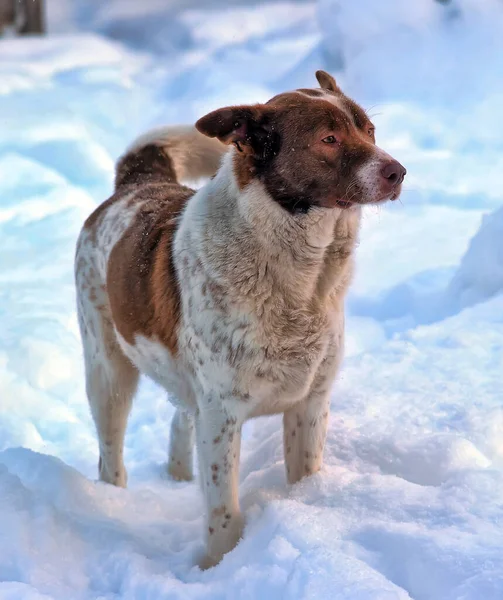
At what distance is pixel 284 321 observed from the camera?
2.63m

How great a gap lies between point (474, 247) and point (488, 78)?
5.29 metres

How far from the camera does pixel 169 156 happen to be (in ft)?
12.4

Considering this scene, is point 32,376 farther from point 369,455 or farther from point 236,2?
point 236,2

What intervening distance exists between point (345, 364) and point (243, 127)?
231 centimetres

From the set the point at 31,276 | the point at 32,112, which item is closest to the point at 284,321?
the point at 31,276

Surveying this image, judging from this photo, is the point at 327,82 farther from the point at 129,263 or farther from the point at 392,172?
the point at 129,263

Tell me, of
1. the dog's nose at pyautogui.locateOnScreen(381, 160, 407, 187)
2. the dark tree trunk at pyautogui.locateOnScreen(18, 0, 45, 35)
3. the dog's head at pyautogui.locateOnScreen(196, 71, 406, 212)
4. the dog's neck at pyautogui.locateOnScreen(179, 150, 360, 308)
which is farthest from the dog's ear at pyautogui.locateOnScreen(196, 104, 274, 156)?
the dark tree trunk at pyautogui.locateOnScreen(18, 0, 45, 35)

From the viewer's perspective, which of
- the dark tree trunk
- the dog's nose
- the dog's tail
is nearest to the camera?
the dog's nose

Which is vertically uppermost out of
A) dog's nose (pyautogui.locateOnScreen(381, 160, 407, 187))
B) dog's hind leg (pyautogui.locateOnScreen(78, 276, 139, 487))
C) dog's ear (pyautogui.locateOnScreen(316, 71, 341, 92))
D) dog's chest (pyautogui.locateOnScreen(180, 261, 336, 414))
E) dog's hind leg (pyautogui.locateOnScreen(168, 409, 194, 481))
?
dog's ear (pyautogui.locateOnScreen(316, 71, 341, 92))

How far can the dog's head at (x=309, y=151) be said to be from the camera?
2.46 meters

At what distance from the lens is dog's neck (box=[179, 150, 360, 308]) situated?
102 inches

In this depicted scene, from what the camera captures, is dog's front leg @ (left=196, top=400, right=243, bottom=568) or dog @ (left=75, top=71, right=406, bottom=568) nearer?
dog @ (left=75, top=71, right=406, bottom=568)

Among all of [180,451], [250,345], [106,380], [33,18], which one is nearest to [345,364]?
[180,451]

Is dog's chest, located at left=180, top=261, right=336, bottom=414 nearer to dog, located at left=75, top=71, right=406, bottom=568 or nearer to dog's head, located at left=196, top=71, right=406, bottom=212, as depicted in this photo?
dog, located at left=75, top=71, right=406, bottom=568
